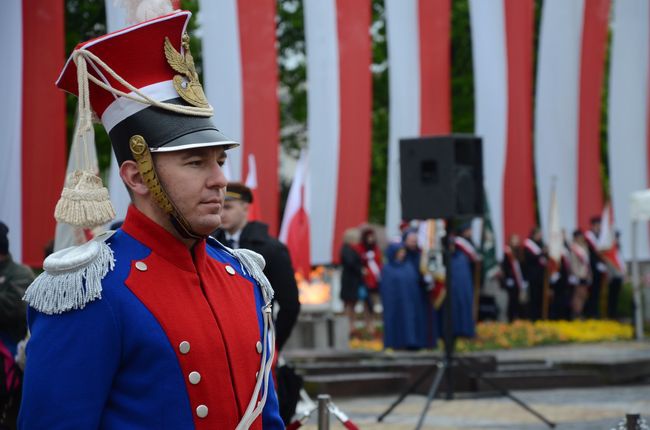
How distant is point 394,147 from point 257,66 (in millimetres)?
3703

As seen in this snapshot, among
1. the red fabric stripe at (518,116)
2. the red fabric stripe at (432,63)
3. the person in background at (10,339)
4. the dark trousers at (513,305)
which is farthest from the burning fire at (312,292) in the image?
the person in background at (10,339)

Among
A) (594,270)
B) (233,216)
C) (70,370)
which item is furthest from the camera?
(594,270)

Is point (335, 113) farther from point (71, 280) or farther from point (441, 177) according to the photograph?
point (71, 280)

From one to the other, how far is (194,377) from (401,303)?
1545cm

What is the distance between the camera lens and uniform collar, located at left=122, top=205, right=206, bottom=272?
11.3ft

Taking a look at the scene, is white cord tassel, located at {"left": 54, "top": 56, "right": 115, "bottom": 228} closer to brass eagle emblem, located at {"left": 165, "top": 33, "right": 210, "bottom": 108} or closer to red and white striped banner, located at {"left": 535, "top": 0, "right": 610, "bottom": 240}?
brass eagle emblem, located at {"left": 165, "top": 33, "right": 210, "bottom": 108}

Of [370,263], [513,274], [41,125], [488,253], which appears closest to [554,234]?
[513,274]

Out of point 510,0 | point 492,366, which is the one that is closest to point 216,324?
point 492,366

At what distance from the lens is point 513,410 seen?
1298 cm

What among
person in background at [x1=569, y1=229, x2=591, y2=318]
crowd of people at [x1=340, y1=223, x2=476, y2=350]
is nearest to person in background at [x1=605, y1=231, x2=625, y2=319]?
person in background at [x1=569, y1=229, x2=591, y2=318]

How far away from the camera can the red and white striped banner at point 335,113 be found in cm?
1988

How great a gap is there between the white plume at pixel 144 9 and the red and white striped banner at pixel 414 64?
1782cm

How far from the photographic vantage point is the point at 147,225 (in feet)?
11.3

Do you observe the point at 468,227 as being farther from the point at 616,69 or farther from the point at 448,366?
the point at 448,366
